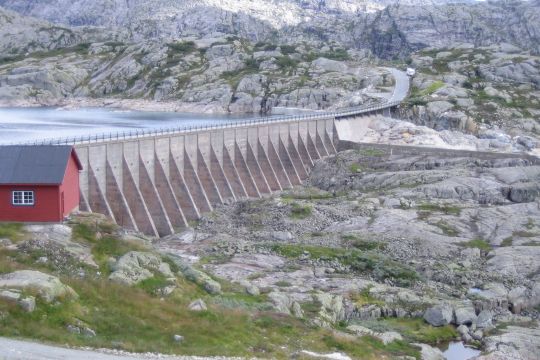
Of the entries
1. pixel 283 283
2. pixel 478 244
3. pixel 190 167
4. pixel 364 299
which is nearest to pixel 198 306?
pixel 283 283

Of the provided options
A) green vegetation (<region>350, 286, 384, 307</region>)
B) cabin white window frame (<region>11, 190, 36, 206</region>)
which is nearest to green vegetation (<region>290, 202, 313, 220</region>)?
green vegetation (<region>350, 286, 384, 307</region>)

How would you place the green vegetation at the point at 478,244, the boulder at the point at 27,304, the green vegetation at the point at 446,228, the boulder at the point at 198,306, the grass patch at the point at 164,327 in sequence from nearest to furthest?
the grass patch at the point at 164,327
the boulder at the point at 27,304
the boulder at the point at 198,306
the green vegetation at the point at 478,244
the green vegetation at the point at 446,228

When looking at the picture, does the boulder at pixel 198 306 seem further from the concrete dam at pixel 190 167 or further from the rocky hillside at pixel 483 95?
the rocky hillside at pixel 483 95

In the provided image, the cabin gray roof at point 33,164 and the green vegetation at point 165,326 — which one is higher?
the cabin gray roof at point 33,164

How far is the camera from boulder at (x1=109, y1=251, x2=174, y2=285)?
38281 millimetres

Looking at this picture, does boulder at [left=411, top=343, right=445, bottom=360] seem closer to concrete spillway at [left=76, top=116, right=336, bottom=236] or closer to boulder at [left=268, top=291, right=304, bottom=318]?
boulder at [left=268, top=291, right=304, bottom=318]

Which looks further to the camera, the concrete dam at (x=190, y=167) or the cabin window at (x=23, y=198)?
the concrete dam at (x=190, y=167)

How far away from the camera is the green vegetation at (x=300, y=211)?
73.7 m

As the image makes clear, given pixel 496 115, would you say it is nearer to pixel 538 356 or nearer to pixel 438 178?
pixel 438 178

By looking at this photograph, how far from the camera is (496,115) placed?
433ft

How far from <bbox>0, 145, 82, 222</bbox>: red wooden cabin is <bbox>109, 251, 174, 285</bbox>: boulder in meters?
7.40

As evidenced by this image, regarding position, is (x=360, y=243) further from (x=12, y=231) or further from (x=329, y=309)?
(x=12, y=231)

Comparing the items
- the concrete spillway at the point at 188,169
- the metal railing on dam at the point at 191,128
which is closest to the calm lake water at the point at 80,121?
the metal railing on dam at the point at 191,128

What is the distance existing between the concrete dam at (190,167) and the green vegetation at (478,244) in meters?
28.4
